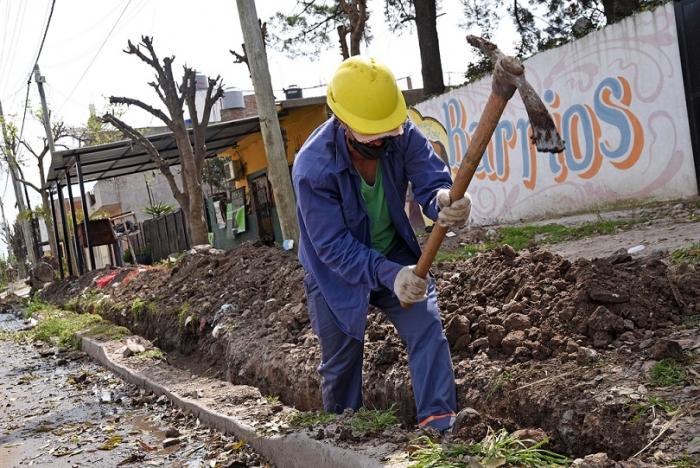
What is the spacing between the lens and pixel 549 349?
3.80 metres

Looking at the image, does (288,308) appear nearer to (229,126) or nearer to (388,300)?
(388,300)

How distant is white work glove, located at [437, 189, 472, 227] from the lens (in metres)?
2.93

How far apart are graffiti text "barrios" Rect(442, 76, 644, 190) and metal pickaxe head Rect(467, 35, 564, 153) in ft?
Answer: 25.9

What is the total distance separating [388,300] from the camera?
358cm

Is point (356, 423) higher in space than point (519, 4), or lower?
lower

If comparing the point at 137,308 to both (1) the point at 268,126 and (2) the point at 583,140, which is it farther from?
(2) the point at 583,140

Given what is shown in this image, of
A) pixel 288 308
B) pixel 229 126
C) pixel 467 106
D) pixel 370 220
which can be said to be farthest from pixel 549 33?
pixel 370 220

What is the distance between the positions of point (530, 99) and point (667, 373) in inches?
55.3

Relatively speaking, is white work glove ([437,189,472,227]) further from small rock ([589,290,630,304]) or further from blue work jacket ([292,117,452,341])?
small rock ([589,290,630,304])

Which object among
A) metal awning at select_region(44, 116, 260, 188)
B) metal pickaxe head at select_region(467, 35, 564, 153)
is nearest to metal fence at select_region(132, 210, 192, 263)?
metal awning at select_region(44, 116, 260, 188)

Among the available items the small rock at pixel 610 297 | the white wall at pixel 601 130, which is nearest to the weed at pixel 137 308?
the white wall at pixel 601 130

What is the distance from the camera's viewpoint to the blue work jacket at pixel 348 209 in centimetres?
334

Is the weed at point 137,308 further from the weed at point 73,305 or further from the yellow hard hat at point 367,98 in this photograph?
the yellow hard hat at point 367,98

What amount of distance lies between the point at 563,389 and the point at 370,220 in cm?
117
